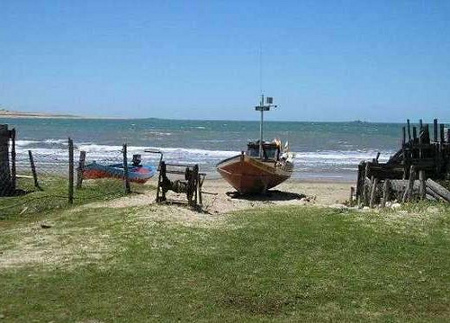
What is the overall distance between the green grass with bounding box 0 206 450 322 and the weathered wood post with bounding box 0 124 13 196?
5.89 m

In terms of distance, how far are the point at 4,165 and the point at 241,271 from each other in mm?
12972

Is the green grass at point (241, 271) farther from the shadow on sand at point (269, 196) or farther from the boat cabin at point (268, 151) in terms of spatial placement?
the boat cabin at point (268, 151)

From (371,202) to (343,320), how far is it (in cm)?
1030

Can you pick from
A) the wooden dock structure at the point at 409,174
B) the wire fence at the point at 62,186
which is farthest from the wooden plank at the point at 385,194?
the wire fence at the point at 62,186

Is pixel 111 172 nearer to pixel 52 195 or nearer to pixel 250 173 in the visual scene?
pixel 250 173

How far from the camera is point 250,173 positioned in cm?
2417

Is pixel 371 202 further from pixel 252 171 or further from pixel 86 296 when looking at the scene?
pixel 86 296

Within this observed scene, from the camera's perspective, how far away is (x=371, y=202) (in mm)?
17625

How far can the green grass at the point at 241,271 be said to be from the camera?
8.06m

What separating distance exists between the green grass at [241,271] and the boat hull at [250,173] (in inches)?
374

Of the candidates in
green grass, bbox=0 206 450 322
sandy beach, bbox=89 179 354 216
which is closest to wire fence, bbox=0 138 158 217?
sandy beach, bbox=89 179 354 216

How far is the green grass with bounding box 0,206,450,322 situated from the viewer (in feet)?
26.5

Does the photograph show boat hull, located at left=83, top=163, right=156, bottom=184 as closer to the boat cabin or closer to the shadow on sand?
the shadow on sand

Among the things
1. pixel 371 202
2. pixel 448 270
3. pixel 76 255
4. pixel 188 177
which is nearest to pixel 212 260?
pixel 76 255
